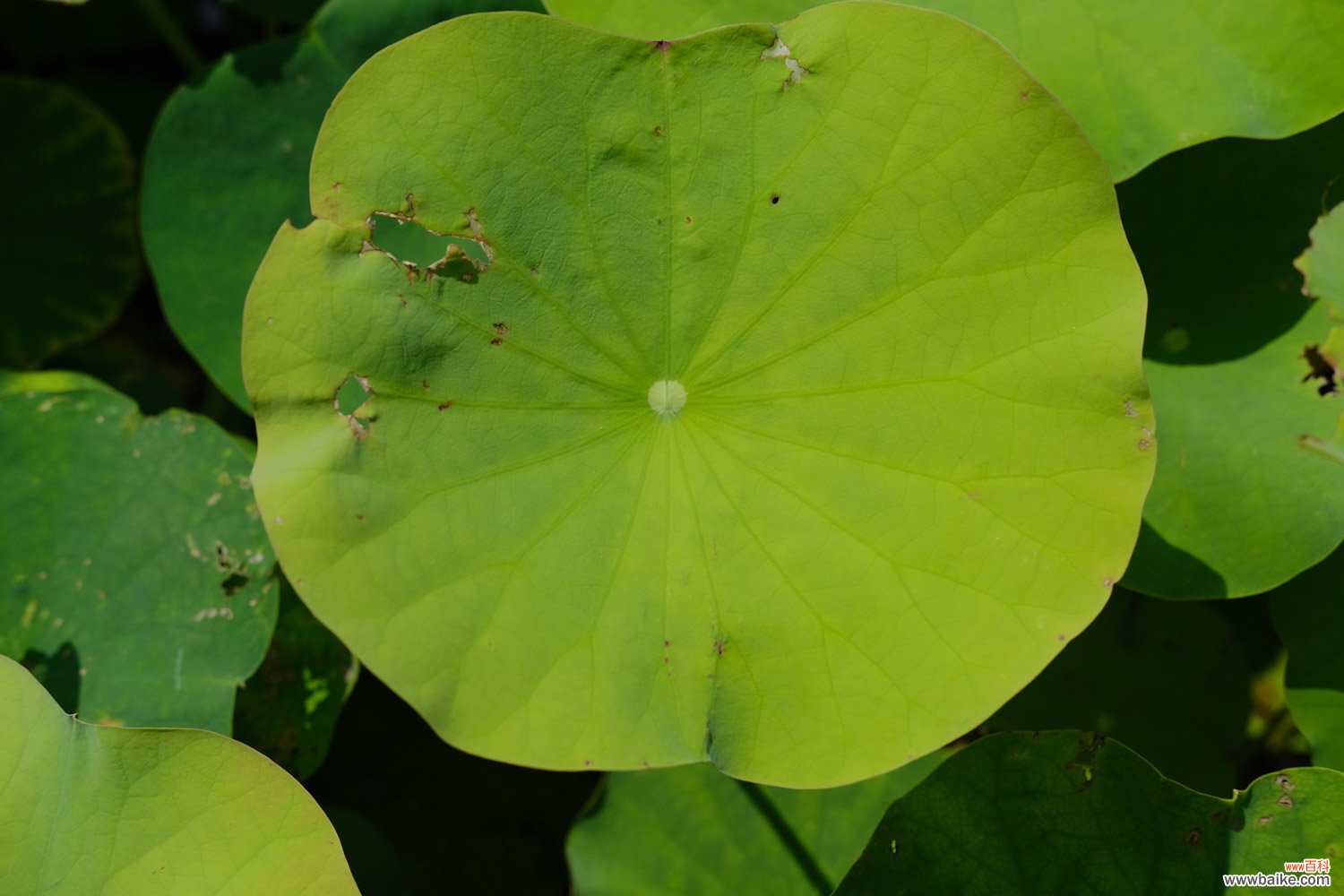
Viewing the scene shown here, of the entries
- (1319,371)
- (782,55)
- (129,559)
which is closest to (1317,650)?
(1319,371)

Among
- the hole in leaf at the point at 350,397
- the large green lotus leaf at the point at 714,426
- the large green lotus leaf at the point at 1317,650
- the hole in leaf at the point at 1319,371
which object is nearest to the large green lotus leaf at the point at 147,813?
the large green lotus leaf at the point at 714,426

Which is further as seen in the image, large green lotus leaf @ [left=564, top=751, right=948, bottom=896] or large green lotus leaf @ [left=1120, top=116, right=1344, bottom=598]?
large green lotus leaf @ [left=564, top=751, right=948, bottom=896]

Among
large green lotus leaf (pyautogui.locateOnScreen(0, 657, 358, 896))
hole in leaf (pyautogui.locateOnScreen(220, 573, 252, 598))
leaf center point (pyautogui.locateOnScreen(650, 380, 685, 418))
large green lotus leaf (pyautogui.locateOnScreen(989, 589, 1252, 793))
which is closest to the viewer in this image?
large green lotus leaf (pyautogui.locateOnScreen(0, 657, 358, 896))

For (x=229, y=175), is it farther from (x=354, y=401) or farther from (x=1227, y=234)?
(x=1227, y=234)

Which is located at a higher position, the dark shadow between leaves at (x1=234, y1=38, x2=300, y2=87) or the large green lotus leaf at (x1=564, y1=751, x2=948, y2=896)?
the dark shadow between leaves at (x1=234, y1=38, x2=300, y2=87)

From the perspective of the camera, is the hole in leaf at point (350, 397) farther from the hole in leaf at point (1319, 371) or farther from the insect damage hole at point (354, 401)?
the hole in leaf at point (1319, 371)

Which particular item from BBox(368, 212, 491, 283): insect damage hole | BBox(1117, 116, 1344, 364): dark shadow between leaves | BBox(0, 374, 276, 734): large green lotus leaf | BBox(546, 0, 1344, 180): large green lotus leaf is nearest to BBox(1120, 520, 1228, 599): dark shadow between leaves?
BBox(1117, 116, 1344, 364): dark shadow between leaves

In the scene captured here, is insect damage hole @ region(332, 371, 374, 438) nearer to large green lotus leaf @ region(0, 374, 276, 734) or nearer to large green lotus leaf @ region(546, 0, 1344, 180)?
large green lotus leaf @ region(0, 374, 276, 734)

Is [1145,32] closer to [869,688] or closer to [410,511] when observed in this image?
[869,688]
